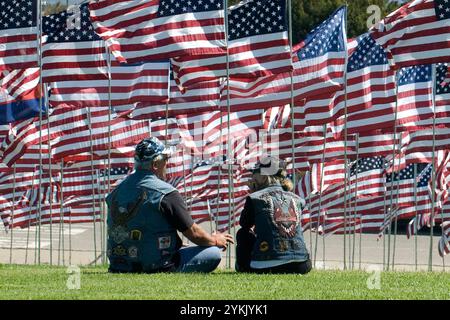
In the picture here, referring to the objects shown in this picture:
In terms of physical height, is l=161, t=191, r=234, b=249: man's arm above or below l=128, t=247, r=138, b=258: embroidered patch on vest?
above

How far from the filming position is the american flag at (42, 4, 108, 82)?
21234mm

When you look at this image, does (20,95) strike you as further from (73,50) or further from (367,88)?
(367,88)

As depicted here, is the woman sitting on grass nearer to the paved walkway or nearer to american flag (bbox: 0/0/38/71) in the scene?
american flag (bbox: 0/0/38/71)

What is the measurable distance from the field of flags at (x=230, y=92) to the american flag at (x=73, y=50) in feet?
0.07

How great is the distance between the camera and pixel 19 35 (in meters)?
20.8

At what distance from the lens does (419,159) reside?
28.0 metres

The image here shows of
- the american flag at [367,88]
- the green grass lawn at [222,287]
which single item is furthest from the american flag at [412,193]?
the green grass lawn at [222,287]

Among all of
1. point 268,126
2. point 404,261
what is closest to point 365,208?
point 404,261

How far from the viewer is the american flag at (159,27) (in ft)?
63.5

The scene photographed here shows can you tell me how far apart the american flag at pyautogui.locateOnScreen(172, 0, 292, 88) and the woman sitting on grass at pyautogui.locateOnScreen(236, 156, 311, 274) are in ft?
25.5

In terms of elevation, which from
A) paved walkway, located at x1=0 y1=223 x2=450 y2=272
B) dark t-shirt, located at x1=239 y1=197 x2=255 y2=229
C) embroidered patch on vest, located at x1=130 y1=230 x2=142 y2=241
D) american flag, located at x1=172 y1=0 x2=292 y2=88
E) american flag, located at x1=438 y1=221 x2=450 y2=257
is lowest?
paved walkway, located at x1=0 y1=223 x2=450 y2=272

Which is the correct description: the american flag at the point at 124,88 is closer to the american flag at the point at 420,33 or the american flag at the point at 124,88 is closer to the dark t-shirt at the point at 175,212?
the american flag at the point at 420,33

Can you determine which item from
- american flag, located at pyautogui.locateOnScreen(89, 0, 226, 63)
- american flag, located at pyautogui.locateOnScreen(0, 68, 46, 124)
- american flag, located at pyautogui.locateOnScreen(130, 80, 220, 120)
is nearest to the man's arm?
american flag, located at pyautogui.locateOnScreen(89, 0, 226, 63)

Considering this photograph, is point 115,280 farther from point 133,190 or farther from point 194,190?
point 194,190
